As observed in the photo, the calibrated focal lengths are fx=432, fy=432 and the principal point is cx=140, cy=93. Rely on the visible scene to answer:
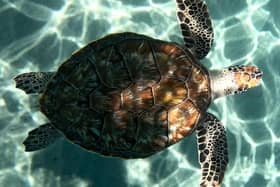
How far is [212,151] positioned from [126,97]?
139 centimetres

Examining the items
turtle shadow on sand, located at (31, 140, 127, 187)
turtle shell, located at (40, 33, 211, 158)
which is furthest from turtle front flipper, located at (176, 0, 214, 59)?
turtle shadow on sand, located at (31, 140, 127, 187)

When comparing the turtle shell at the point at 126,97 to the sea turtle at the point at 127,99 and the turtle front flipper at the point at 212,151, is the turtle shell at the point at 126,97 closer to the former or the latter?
the sea turtle at the point at 127,99

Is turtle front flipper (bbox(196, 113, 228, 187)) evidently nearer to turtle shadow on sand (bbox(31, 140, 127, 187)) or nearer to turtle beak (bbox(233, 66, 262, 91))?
turtle beak (bbox(233, 66, 262, 91))

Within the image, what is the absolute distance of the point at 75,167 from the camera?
5.39 metres

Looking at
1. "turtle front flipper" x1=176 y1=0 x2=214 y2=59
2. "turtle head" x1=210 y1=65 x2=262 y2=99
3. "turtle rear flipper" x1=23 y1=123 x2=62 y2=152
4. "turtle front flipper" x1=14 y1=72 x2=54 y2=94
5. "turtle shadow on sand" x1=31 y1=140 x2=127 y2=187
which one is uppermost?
"turtle front flipper" x1=176 y1=0 x2=214 y2=59

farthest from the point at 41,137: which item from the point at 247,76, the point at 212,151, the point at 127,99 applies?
the point at 247,76

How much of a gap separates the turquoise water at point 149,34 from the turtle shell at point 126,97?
37.6 inches

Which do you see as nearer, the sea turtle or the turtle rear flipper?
the sea turtle

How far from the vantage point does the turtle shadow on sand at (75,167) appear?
5336 millimetres

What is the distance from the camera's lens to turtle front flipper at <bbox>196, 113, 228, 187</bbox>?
4902mm

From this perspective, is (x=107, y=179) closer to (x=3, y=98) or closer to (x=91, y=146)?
(x=91, y=146)

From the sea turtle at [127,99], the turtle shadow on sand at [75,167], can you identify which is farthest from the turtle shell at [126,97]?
the turtle shadow on sand at [75,167]

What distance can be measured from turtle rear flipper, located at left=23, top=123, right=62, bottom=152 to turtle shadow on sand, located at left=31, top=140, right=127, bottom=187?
0.42 metres

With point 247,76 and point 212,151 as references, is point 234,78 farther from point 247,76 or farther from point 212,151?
point 212,151
